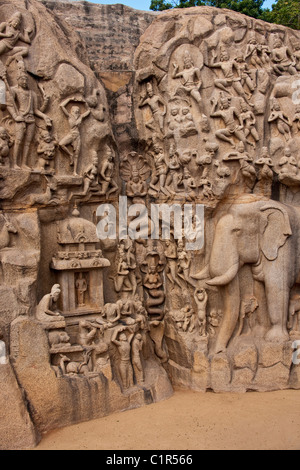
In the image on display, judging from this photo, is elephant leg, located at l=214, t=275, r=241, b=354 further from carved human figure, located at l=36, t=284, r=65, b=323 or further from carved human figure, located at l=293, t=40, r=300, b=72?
carved human figure, located at l=293, t=40, r=300, b=72

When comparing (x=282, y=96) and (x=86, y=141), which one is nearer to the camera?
(x=86, y=141)

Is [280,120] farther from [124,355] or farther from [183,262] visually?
[124,355]

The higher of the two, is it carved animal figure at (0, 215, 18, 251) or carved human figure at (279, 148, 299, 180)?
carved human figure at (279, 148, 299, 180)

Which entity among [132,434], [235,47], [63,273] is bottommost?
[132,434]

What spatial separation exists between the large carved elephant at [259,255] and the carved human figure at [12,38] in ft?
14.7

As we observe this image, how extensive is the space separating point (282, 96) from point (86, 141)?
12.7 feet

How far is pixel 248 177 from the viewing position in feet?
29.6

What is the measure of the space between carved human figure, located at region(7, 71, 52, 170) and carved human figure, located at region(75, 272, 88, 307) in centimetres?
208

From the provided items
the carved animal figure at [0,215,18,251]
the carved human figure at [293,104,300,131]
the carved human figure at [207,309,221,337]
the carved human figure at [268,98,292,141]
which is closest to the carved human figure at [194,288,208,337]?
the carved human figure at [207,309,221,337]

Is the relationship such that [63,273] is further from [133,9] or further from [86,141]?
[133,9]

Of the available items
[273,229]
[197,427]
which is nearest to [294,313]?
[273,229]

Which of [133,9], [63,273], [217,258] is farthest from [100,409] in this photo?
[133,9]

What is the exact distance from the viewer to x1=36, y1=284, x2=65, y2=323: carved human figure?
7.83m

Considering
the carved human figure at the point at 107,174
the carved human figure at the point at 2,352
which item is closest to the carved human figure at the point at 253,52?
the carved human figure at the point at 107,174
